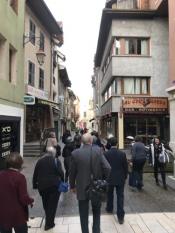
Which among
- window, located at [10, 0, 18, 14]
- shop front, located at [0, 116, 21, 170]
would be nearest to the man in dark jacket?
shop front, located at [0, 116, 21, 170]

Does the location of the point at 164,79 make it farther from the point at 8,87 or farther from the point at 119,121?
the point at 8,87

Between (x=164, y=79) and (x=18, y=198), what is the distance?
25.9 m

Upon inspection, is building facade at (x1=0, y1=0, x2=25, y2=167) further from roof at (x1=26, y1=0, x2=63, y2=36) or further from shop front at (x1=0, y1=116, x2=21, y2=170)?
roof at (x1=26, y1=0, x2=63, y2=36)

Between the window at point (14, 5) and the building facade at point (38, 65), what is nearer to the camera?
the window at point (14, 5)

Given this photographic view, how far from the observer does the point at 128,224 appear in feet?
24.9

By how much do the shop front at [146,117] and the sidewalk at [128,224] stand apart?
20.7 m

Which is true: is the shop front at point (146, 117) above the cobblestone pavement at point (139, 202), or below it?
above

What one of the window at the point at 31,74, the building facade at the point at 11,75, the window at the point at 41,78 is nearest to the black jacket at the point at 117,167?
the building facade at the point at 11,75

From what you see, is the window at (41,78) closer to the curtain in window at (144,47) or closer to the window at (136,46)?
the window at (136,46)

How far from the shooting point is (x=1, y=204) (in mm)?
4883

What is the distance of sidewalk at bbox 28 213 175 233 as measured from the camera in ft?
23.4

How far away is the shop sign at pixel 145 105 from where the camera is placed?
28.8 m

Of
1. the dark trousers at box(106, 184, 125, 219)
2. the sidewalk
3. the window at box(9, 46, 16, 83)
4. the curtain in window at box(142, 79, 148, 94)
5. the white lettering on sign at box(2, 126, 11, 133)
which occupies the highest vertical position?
the curtain in window at box(142, 79, 148, 94)

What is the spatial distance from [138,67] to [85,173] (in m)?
24.0
